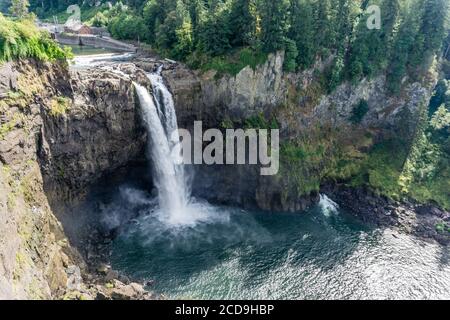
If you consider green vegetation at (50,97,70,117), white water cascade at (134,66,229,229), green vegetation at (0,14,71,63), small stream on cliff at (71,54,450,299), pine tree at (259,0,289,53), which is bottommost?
small stream on cliff at (71,54,450,299)

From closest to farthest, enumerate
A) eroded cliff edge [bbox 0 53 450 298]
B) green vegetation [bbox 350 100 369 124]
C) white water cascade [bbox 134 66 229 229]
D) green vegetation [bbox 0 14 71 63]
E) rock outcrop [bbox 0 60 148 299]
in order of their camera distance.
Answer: rock outcrop [bbox 0 60 148 299]
eroded cliff edge [bbox 0 53 450 298]
green vegetation [bbox 0 14 71 63]
white water cascade [bbox 134 66 229 229]
green vegetation [bbox 350 100 369 124]

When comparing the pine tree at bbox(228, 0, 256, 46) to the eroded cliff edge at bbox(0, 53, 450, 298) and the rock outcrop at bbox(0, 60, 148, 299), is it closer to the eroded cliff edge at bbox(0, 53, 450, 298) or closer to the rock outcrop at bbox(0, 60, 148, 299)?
the eroded cliff edge at bbox(0, 53, 450, 298)

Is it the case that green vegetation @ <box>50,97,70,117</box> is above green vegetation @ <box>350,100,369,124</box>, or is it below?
above

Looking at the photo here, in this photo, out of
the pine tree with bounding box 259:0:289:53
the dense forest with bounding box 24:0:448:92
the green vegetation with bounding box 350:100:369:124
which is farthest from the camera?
the green vegetation with bounding box 350:100:369:124

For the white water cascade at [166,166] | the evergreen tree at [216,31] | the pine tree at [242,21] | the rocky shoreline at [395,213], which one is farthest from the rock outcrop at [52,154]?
the rocky shoreline at [395,213]

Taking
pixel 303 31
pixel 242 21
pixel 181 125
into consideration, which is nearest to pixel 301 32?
pixel 303 31

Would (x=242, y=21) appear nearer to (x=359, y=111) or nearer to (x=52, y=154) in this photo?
(x=359, y=111)

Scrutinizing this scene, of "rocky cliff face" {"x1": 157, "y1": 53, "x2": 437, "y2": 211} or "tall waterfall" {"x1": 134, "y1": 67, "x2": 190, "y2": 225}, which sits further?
"rocky cliff face" {"x1": 157, "y1": 53, "x2": 437, "y2": 211}

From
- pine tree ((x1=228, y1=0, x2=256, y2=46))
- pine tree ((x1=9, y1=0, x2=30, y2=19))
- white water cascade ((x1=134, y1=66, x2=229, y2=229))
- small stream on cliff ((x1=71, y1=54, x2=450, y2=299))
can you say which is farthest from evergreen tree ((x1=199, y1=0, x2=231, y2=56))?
pine tree ((x1=9, y1=0, x2=30, y2=19))
